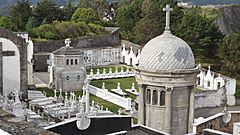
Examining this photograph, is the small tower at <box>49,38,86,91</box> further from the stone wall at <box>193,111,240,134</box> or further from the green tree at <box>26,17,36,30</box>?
the green tree at <box>26,17,36,30</box>

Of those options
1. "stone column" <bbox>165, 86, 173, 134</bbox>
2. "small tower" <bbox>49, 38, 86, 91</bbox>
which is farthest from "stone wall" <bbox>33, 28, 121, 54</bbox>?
"stone column" <bbox>165, 86, 173, 134</bbox>

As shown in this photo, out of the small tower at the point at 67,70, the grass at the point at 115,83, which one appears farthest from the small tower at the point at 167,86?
the grass at the point at 115,83

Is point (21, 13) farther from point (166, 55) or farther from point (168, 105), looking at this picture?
point (168, 105)

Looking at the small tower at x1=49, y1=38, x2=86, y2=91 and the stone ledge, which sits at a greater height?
the stone ledge

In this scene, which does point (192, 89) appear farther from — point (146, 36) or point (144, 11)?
point (144, 11)

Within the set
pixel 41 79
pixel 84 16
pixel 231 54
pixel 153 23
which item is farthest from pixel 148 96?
pixel 84 16
